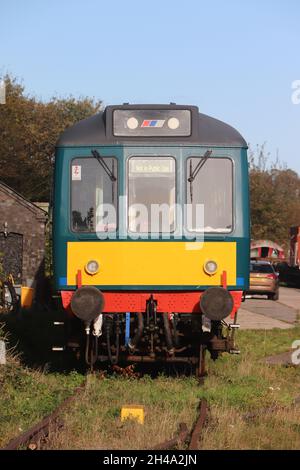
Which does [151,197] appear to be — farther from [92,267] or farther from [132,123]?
[92,267]

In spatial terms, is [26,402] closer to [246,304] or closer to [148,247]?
[148,247]

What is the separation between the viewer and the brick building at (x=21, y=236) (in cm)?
3231

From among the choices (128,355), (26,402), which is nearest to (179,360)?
(128,355)

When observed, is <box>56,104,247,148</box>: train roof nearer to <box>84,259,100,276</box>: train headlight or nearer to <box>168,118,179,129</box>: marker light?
<box>168,118,179,129</box>: marker light

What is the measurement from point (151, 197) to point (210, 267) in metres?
1.11

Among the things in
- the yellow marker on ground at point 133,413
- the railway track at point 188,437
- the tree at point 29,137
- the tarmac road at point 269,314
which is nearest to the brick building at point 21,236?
the tarmac road at point 269,314

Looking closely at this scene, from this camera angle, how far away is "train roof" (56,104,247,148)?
34.2ft

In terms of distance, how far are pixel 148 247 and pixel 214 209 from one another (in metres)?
0.94

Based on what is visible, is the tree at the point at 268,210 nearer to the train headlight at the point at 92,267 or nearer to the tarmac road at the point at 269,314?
the tarmac road at the point at 269,314

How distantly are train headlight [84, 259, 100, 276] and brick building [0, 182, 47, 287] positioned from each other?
71.3ft

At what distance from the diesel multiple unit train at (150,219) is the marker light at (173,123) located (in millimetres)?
12

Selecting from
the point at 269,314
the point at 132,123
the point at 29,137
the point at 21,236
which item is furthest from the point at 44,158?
the point at 132,123

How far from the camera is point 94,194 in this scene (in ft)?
34.1

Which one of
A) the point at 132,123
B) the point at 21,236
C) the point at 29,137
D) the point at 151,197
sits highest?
the point at 29,137
